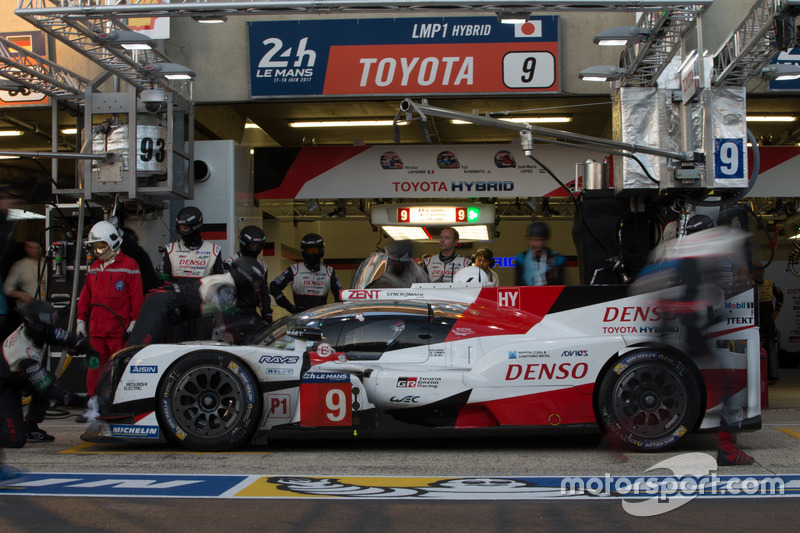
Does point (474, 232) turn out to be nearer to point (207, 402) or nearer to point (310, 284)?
point (310, 284)

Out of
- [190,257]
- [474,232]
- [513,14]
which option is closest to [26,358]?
[190,257]

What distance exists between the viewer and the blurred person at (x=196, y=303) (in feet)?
22.3

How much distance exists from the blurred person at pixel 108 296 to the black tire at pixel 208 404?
2.40m

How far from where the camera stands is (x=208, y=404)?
5.81m

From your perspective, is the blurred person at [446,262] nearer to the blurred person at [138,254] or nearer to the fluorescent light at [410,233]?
the blurred person at [138,254]

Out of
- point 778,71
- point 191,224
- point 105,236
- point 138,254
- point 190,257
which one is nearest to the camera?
point 105,236

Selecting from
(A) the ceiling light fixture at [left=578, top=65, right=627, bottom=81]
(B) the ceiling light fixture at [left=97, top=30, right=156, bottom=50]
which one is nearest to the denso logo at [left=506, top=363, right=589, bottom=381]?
(A) the ceiling light fixture at [left=578, top=65, right=627, bottom=81]

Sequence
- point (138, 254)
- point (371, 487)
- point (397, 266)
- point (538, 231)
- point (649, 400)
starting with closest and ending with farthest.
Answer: point (371, 487) → point (649, 400) → point (538, 231) → point (397, 266) → point (138, 254)

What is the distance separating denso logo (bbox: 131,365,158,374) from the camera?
231 inches

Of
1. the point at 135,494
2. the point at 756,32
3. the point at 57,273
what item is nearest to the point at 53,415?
the point at 57,273

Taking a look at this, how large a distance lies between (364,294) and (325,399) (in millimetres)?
1122

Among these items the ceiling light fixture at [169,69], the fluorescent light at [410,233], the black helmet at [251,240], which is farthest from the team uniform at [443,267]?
the fluorescent light at [410,233]

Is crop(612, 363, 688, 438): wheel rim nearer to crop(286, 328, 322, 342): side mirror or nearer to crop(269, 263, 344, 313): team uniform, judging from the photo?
crop(286, 328, 322, 342): side mirror

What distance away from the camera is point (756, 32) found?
7.83 m
